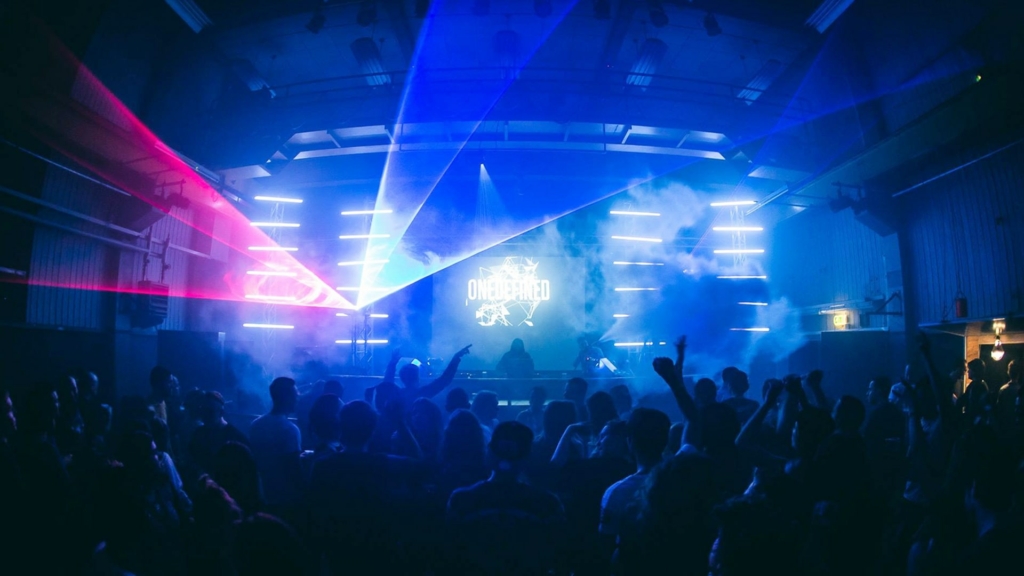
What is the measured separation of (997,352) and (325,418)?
11.9 metres

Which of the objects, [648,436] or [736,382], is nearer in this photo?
[648,436]

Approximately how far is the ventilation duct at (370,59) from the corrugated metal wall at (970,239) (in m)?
11.6

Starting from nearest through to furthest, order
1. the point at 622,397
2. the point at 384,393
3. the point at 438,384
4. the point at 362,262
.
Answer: the point at 384,393, the point at 438,384, the point at 622,397, the point at 362,262

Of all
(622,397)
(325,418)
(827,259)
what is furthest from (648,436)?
(827,259)

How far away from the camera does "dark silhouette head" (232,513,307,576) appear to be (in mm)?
1807

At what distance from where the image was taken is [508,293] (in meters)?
15.4

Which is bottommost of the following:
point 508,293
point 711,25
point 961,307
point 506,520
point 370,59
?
point 506,520

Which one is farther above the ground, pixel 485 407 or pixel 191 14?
pixel 191 14

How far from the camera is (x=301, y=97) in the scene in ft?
36.4

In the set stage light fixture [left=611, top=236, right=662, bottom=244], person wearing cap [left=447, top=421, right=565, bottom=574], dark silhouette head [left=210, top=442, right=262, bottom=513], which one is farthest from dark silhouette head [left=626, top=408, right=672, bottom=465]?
stage light fixture [left=611, top=236, right=662, bottom=244]

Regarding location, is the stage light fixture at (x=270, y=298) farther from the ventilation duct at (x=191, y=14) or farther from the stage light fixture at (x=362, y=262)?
the ventilation duct at (x=191, y=14)

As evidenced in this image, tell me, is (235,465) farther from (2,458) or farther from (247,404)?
(247,404)

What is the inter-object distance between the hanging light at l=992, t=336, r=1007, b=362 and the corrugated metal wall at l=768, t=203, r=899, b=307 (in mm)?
2529

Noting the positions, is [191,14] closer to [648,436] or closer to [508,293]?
[508,293]
